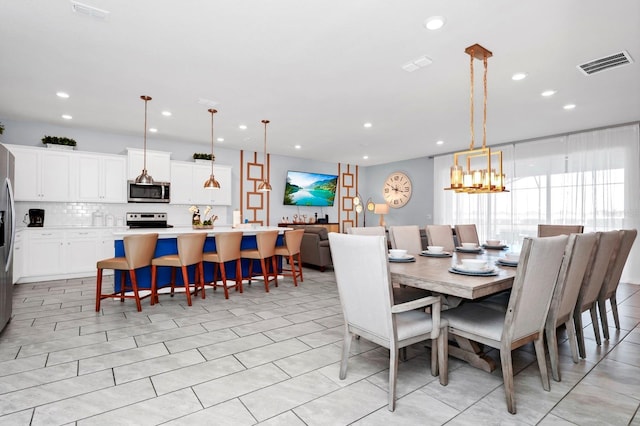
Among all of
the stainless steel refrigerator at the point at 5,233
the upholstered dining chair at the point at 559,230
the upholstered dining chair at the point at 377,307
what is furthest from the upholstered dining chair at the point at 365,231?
the stainless steel refrigerator at the point at 5,233

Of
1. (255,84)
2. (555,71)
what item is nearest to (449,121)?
(555,71)

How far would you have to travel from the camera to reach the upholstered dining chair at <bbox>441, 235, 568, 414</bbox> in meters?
1.80

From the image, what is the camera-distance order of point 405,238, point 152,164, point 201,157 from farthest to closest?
point 201,157 < point 152,164 < point 405,238

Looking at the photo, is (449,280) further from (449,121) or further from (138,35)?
(449,121)

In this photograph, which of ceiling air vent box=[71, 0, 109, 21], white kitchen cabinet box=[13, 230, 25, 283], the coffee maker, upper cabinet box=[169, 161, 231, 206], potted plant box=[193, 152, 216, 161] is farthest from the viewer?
potted plant box=[193, 152, 216, 161]

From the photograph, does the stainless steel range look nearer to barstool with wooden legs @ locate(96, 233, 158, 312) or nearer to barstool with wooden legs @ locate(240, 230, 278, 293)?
barstool with wooden legs @ locate(240, 230, 278, 293)

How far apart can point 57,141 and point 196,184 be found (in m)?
2.35

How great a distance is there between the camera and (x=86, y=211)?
20.1ft

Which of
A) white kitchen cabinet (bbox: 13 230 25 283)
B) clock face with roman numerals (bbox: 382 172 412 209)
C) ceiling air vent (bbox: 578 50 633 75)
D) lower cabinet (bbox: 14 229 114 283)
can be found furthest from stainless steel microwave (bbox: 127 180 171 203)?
ceiling air vent (bbox: 578 50 633 75)

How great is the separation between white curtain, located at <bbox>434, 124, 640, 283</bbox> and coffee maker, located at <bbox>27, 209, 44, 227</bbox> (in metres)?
8.23

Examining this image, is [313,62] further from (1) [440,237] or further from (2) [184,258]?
(2) [184,258]

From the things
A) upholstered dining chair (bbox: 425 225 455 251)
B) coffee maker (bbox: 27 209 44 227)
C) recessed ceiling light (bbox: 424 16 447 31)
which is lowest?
upholstered dining chair (bbox: 425 225 455 251)

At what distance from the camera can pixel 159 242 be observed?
452 cm

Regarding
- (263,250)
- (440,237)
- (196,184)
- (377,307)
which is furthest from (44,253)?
(440,237)
